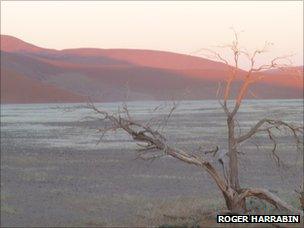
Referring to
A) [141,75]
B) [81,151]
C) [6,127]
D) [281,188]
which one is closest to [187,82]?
[141,75]

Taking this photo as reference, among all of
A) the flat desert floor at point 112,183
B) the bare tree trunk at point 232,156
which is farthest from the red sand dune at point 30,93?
the bare tree trunk at point 232,156

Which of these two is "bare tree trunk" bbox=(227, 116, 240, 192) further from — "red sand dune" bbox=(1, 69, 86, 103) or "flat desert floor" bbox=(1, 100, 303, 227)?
"red sand dune" bbox=(1, 69, 86, 103)

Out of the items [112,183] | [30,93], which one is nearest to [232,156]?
[112,183]

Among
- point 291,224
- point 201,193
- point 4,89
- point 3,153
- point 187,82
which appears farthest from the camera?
point 187,82

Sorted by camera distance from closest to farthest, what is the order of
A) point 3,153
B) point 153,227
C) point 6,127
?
point 153,227 → point 3,153 → point 6,127

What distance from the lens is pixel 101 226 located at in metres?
9.67

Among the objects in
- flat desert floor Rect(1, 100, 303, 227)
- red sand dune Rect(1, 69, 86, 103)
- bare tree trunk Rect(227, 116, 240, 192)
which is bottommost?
flat desert floor Rect(1, 100, 303, 227)

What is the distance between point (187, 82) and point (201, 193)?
88.0 meters

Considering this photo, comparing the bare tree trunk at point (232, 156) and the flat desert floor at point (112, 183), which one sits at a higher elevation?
the bare tree trunk at point (232, 156)

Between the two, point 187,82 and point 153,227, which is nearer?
point 153,227

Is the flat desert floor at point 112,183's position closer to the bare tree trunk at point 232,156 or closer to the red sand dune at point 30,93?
the bare tree trunk at point 232,156

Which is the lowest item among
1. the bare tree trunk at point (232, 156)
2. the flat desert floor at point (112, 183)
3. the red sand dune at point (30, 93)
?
the flat desert floor at point (112, 183)

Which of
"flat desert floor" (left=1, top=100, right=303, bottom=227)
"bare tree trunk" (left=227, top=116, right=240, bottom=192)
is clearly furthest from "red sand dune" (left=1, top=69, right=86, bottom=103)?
"bare tree trunk" (left=227, top=116, right=240, bottom=192)

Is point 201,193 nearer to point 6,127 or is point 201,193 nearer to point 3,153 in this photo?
point 3,153
